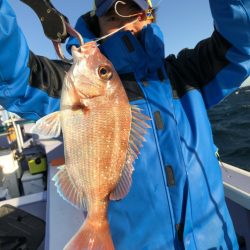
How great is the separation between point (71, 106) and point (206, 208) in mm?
971

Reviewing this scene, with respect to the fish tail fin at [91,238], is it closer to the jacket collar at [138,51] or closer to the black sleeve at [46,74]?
the black sleeve at [46,74]

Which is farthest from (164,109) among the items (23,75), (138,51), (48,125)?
(23,75)

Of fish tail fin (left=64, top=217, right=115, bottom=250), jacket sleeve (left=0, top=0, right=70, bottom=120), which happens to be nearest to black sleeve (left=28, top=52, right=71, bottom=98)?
jacket sleeve (left=0, top=0, right=70, bottom=120)

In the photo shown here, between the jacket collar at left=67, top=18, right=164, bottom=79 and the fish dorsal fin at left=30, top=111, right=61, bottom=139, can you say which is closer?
the fish dorsal fin at left=30, top=111, right=61, bottom=139

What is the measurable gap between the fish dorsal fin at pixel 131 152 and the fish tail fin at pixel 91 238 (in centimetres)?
15

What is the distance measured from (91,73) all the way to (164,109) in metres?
0.51

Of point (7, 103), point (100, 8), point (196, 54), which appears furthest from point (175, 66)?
point (7, 103)

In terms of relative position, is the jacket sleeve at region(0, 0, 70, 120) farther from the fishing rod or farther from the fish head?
the fish head

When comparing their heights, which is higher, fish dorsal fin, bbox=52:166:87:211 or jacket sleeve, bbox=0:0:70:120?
jacket sleeve, bbox=0:0:70:120

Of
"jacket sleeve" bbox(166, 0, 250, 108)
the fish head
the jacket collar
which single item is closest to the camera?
the fish head

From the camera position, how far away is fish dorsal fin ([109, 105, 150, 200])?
1483mm

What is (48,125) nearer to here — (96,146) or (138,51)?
(96,146)

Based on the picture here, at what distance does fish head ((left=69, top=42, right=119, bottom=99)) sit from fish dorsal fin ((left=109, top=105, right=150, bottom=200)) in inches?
7.0

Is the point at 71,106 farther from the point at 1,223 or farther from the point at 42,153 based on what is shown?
the point at 42,153
